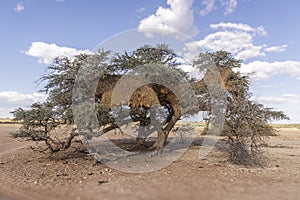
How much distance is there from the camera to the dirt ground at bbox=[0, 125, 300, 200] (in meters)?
7.87

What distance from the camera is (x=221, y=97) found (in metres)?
14.3

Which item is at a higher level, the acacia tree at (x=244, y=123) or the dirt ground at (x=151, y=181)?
the acacia tree at (x=244, y=123)

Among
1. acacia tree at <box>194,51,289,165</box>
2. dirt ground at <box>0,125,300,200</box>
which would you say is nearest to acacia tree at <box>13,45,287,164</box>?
acacia tree at <box>194,51,289,165</box>

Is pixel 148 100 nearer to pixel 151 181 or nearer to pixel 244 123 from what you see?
pixel 244 123

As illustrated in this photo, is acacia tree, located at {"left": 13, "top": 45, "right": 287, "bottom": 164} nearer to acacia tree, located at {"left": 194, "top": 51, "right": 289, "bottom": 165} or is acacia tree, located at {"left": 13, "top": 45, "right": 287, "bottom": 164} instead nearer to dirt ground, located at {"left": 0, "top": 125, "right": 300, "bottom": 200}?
acacia tree, located at {"left": 194, "top": 51, "right": 289, "bottom": 165}

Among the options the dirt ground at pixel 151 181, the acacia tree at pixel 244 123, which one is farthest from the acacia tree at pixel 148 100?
the dirt ground at pixel 151 181

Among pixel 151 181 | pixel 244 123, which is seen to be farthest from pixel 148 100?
pixel 151 181

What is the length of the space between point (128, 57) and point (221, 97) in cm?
469

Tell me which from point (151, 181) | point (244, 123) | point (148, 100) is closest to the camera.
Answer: point (151, 181)

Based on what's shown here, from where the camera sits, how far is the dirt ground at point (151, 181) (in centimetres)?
787

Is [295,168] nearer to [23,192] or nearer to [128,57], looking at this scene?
[128,57]

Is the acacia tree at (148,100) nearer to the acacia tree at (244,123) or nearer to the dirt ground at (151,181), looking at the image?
the acacia tree at (244,123)

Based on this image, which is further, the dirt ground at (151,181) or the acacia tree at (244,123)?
the acacia tree at (244,123)

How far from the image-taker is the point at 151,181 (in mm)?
9453
